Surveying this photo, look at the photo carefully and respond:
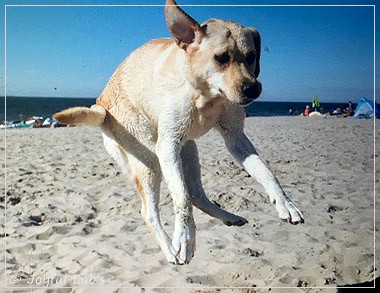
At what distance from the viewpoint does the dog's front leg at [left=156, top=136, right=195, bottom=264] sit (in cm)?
218

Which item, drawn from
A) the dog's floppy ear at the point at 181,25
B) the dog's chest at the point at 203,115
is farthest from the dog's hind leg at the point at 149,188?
the dog's floppy ear at the point at 181,25

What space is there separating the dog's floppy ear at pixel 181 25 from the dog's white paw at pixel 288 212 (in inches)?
27.7

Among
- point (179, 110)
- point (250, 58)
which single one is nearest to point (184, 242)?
point (179, 110)

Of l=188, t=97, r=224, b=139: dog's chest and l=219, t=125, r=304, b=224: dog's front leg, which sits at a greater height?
l=188, t=97, r=224, b=139: dog's chest

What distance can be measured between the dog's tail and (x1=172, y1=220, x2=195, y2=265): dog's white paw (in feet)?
1.89

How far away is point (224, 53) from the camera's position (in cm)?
207

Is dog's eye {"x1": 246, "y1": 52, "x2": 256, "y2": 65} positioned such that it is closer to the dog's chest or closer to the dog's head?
the dog's head

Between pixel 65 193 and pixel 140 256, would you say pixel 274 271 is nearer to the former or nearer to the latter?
pixel 140 256

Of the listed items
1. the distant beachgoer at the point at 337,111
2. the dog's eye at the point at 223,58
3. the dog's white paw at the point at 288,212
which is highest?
the dog's eye at the point at 223,58

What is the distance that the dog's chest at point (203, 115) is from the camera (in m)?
2.28

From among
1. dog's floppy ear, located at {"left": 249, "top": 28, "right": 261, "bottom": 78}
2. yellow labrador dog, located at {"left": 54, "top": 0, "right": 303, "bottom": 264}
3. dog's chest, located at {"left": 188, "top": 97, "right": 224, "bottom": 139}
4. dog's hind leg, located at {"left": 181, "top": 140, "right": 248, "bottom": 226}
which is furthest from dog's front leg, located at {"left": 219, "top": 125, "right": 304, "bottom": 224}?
dog's floppy ear, located at {"left": 249, "top": 28, "right": 261, "bottom": 78}

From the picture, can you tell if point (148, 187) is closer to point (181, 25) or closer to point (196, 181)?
point (196, 181)

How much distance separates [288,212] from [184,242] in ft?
1.34

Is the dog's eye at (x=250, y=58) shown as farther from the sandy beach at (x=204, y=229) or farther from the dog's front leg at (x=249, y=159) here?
the sandy beach at (x=204, y=229)
